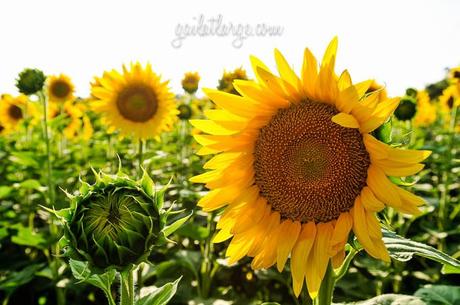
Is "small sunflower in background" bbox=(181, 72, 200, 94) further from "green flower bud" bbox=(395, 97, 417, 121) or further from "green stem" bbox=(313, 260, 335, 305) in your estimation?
"green stem" bbox=(313, 260, 335, 305)

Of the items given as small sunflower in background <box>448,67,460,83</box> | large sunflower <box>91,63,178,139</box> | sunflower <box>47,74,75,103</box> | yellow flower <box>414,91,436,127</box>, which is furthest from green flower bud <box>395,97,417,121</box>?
sunflower <box>47,74,75,103</box>

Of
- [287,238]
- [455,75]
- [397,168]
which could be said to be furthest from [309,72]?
[455,75]

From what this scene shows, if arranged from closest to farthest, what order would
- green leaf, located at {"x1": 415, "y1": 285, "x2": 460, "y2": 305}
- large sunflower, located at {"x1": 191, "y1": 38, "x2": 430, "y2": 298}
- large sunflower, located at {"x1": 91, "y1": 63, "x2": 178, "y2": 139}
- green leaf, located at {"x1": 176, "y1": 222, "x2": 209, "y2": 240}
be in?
large sunflower, located at {"x1": 191, "y1": 38, "x2": 430, "y2": 298}, green leaf, located at {"x1": 415, "y1": 285, "x2": 460, "y2": 305}, green leaf, located at {"x1": 176, "y1": 222, "x2": 209, "y2": 240}, large sunflower, located at {"x1": 91, "y1": 63, "x2": 178, "y2": 139}

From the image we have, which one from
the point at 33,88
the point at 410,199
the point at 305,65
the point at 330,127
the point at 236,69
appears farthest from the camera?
the point at 236,69

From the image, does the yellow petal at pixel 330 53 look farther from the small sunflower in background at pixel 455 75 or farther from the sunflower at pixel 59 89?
the sunflower at pixel 59 89

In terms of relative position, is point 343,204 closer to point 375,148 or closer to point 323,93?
point 375,148

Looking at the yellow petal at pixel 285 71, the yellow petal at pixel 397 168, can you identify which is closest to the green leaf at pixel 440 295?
the yellow petal at pixel 397 168

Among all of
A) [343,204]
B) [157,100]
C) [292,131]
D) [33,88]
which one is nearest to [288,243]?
[343,204]
